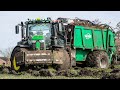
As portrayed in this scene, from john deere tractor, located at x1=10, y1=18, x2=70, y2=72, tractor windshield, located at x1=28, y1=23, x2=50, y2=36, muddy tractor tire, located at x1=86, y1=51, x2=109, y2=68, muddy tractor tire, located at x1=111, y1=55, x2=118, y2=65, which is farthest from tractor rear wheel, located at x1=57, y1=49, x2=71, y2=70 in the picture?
muddy tractor tire, located at x1=111, y1=55, x2=118, y2=65

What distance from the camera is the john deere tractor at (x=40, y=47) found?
41.4 ft

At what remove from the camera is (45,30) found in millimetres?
13398

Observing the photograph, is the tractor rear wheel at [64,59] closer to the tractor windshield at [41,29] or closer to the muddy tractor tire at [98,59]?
the tractor windshield at [41,29]

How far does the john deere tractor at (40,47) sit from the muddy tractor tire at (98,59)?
1.80 m

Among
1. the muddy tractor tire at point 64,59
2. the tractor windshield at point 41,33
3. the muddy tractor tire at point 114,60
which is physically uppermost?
the tractor windshield at point 41,33

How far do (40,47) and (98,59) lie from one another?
342 centimetres

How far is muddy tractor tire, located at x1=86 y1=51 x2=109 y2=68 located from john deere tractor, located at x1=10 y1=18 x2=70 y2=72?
1799 mm

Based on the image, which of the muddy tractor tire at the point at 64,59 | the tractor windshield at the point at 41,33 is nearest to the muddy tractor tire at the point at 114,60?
the muddy tractor tire at the point at 64,59

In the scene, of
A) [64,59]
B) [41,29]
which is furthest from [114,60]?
[41,29]
